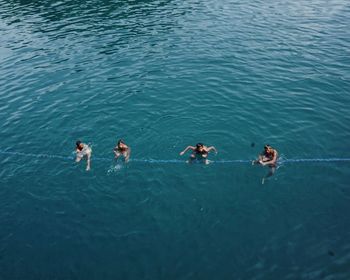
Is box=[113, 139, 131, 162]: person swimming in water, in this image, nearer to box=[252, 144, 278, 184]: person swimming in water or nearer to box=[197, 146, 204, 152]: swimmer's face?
box=[197, 146, 204, 152]: swimmer's face

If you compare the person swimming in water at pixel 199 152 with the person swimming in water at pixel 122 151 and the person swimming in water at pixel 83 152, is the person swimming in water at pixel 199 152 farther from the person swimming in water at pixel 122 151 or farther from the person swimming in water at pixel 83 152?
the person swimming in water at pixel 83 152

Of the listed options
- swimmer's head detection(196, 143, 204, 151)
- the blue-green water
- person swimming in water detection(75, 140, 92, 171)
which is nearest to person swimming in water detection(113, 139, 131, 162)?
the blue-green water

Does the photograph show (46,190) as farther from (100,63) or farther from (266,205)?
(100,63)

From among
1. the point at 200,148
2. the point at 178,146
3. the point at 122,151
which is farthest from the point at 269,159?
the point at 122,151

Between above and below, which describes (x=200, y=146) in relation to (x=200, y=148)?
above

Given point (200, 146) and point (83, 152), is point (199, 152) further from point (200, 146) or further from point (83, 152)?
point (83, 152)

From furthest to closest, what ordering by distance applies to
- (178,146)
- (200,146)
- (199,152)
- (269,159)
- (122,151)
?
(178,146) → (122,151) → (199,152) → (200,146) → (269,159)

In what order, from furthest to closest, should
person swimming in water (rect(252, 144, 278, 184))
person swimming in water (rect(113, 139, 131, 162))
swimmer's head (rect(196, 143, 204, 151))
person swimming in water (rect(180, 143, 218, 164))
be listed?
1. person swimming in water (rect(113, 139, 131, 162))
2. person swimming in water (rect(180, 143, 218, 164))
3. swimmer's head (rect(196, 143, 204, 151))
4. person swimming in water (rect(252, 144, 278, 184))

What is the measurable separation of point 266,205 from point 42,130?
1790 centimetres

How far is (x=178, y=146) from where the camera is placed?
2194 centimetres

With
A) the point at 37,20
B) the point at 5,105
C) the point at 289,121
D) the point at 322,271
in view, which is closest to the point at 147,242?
the point at 322,271

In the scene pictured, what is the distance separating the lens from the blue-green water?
49.8 ft

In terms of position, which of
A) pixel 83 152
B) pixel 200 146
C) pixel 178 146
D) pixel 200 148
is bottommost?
pixel 178 146

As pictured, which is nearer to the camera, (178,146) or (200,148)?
(200,148)
